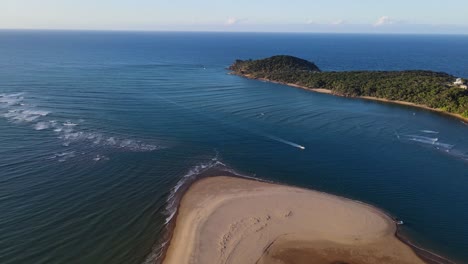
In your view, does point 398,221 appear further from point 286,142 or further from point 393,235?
point 286,142

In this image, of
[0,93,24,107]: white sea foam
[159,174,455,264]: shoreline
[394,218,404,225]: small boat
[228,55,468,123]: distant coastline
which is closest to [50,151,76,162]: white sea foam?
[159,174,455,264]: shoreline

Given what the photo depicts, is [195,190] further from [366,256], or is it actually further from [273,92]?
[273,92]

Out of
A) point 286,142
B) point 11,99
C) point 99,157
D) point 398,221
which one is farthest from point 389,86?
point 11,99

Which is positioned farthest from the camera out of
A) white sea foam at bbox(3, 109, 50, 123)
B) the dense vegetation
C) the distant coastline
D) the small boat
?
the dense vegetation

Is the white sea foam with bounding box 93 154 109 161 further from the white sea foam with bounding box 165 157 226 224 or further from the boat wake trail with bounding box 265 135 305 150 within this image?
the boat wake trail with bounding box 265 135 305 150

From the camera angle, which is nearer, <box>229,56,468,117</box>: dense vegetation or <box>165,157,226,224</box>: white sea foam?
<box>165,157,226,224</box>: white sea foam

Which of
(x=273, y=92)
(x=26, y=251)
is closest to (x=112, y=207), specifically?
(x=26, y=251)

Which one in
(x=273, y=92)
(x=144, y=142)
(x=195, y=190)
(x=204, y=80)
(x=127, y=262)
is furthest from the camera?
(x=204, y=80)
